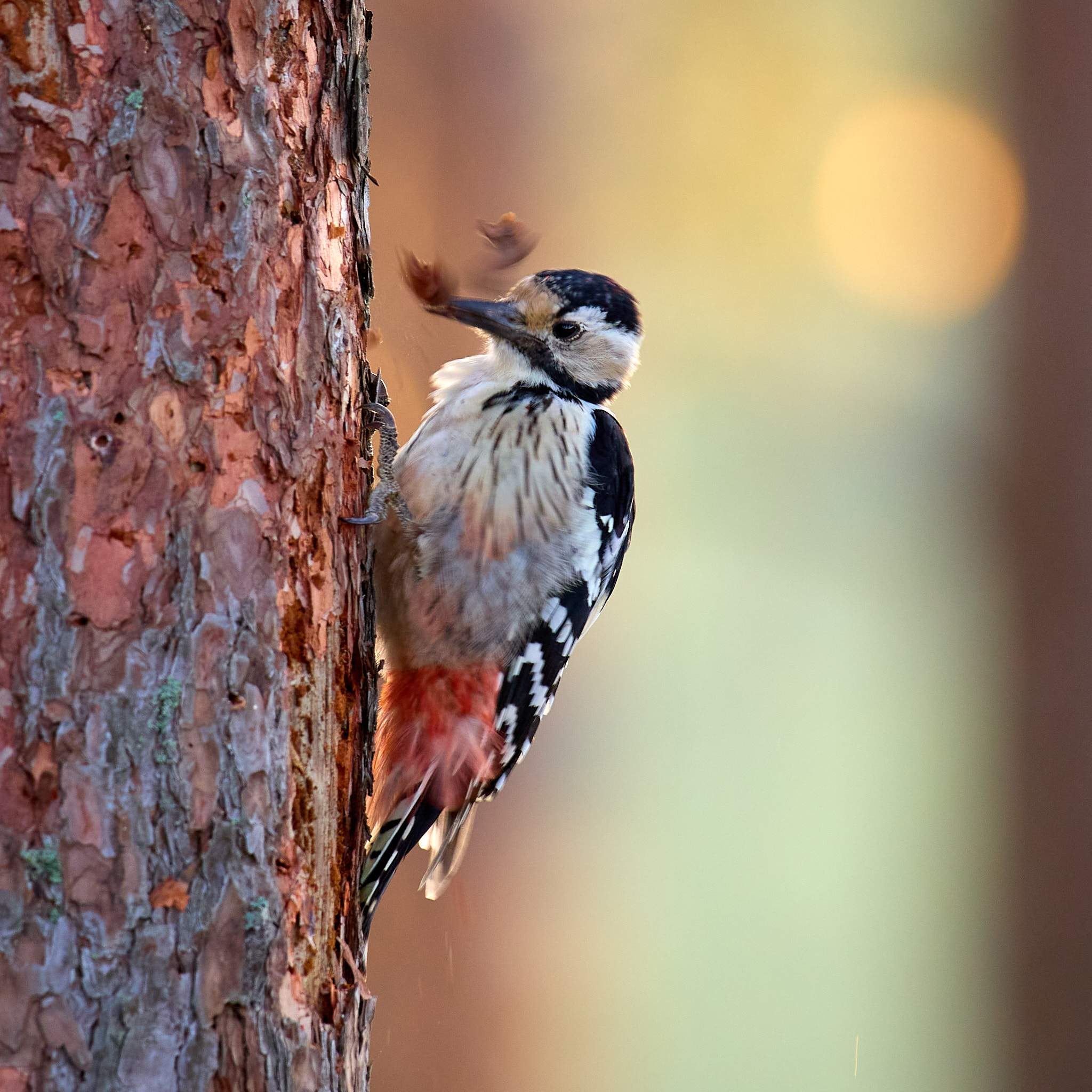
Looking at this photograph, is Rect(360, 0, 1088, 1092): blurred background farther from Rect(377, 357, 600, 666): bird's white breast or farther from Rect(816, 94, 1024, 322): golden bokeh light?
Rect(377, 357, 600, 666): bird's white breast

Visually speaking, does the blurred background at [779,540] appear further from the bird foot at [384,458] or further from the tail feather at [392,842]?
the bird foot at [384,458]

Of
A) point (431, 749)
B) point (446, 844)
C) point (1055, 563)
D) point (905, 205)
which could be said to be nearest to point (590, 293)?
point (431, 749)

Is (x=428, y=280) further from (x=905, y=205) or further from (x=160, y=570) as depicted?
(x=905, y=205)

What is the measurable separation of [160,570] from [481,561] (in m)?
0.81

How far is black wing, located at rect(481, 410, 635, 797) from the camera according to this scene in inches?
82.4

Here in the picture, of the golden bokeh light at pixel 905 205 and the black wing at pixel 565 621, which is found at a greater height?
the golden bokeh light at pixel 905 205

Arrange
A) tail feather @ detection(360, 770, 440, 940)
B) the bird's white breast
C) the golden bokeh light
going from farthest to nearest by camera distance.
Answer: the golden bokeh light
the bird's white breast
tail feather @ detection(360, 770, 440, 940)

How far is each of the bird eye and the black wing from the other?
0.17 metres

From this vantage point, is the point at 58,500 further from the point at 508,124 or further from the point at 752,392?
the point at 752,392

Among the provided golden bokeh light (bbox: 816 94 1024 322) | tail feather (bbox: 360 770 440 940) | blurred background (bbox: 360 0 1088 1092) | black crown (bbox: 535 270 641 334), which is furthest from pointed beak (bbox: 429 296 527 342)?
golden bokeh light (bbox: 816 94 1024 322)

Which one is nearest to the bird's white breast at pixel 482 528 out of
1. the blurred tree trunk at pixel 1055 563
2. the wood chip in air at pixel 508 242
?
the wood chip in air at pixel 508 242

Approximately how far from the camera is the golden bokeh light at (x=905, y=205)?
4262 millimetres

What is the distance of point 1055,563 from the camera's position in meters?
3.39

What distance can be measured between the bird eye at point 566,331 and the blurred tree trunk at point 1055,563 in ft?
6.46
